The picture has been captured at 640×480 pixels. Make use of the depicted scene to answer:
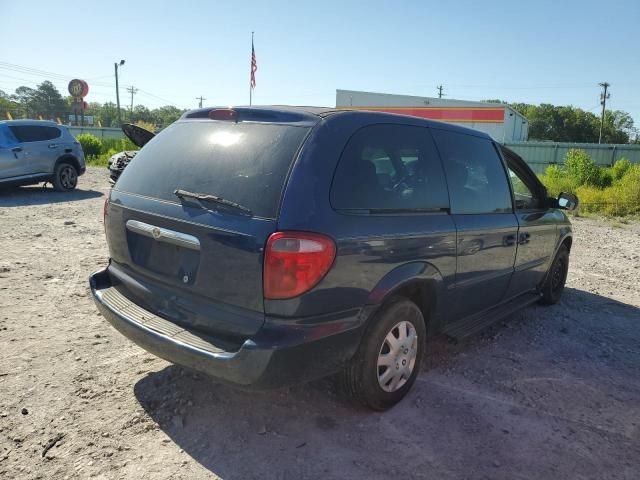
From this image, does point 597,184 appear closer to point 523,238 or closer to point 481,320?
point 523,238

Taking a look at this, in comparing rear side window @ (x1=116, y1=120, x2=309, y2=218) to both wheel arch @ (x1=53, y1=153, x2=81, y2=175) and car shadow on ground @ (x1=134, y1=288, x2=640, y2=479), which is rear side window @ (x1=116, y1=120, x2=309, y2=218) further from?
wheel arch @ (x1=53, y1=153, x2=81, y2=175)

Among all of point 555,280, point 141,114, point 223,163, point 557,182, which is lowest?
point 555,280

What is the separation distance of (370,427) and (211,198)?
1.60m

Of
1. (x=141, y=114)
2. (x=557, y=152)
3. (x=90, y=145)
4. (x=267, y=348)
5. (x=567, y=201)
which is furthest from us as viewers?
(x=141, y=114)

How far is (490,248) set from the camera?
3.72 m

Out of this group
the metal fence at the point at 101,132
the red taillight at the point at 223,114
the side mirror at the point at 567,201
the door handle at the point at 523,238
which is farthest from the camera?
the metal fence at the point at 101,132

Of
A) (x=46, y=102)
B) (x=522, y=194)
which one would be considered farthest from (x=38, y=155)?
(x=46, y=102)

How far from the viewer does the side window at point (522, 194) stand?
Answer: 4.29 metres

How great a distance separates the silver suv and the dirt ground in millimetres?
7687

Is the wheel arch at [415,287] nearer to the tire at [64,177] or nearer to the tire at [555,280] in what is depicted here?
the tire at [555,280]

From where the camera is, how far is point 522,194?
14.9ft

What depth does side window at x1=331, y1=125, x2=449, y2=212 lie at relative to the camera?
2.65m

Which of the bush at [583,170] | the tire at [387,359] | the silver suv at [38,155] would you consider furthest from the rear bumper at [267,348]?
the bush at [583,170]

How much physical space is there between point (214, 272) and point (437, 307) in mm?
1540
